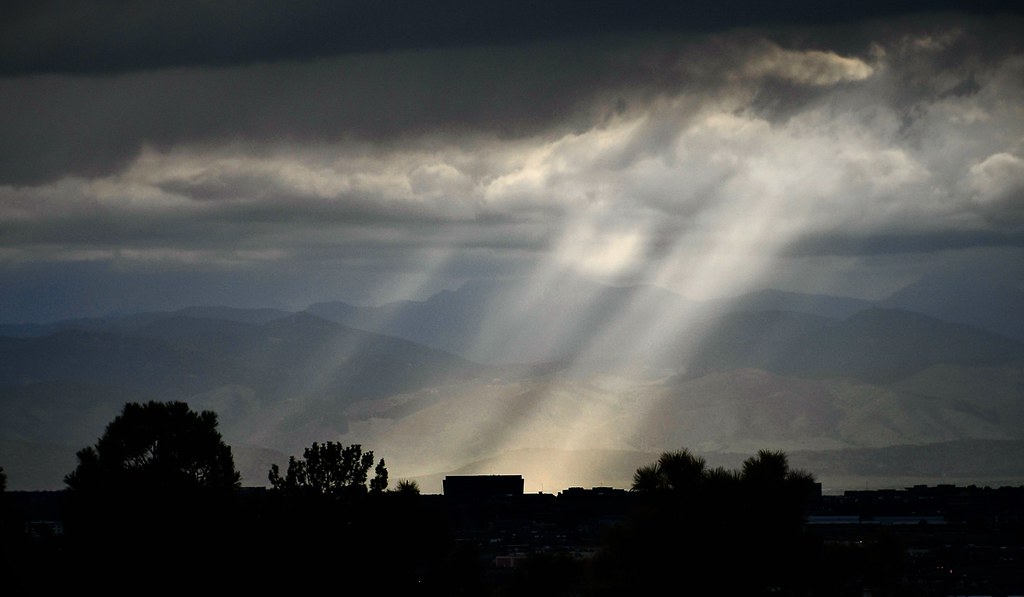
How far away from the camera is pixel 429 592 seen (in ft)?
348

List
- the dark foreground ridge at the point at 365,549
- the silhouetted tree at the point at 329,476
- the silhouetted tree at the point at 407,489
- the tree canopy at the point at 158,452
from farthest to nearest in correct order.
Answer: the silhouetted tree at the point at 329,476 < the silhouetted tree at the point at 407,489 < the tree canopy at the point at 158,452 < the dark foreground ridge at the point at 365,549

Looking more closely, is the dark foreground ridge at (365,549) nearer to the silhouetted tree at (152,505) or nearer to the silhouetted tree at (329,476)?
the silhouetted tree at (152,505)

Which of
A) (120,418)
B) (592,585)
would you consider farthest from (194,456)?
(592,585)

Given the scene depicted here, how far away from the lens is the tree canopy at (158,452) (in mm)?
103438

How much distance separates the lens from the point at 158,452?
10412 centimetres

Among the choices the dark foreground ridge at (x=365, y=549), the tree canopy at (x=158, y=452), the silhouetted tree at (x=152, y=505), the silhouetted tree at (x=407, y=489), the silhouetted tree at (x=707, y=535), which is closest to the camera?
the silhouetted tree at (x=707, y=535)

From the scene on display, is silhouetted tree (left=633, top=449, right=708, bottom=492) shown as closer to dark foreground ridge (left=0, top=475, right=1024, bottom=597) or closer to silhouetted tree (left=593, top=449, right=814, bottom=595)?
silhouetted tree (left=593, top=449, right=814, bottom=595)

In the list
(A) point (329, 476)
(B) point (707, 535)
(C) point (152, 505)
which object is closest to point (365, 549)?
(A) point (329, 476)

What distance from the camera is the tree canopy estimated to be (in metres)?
103

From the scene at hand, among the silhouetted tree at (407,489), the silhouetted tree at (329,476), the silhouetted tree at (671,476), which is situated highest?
the silhouetted tree at (329,476)

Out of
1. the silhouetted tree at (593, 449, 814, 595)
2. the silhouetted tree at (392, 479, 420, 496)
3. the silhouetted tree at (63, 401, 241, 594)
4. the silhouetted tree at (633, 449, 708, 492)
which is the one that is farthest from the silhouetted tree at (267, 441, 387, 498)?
the silhouetted tree at (593, 449, 814, 595)

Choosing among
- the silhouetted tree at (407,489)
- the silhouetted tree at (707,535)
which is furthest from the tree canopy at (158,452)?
the silhouetted tree at (707,535)

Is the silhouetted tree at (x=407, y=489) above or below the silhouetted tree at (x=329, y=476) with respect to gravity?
below

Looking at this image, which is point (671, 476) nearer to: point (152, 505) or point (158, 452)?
point (152, 505)
